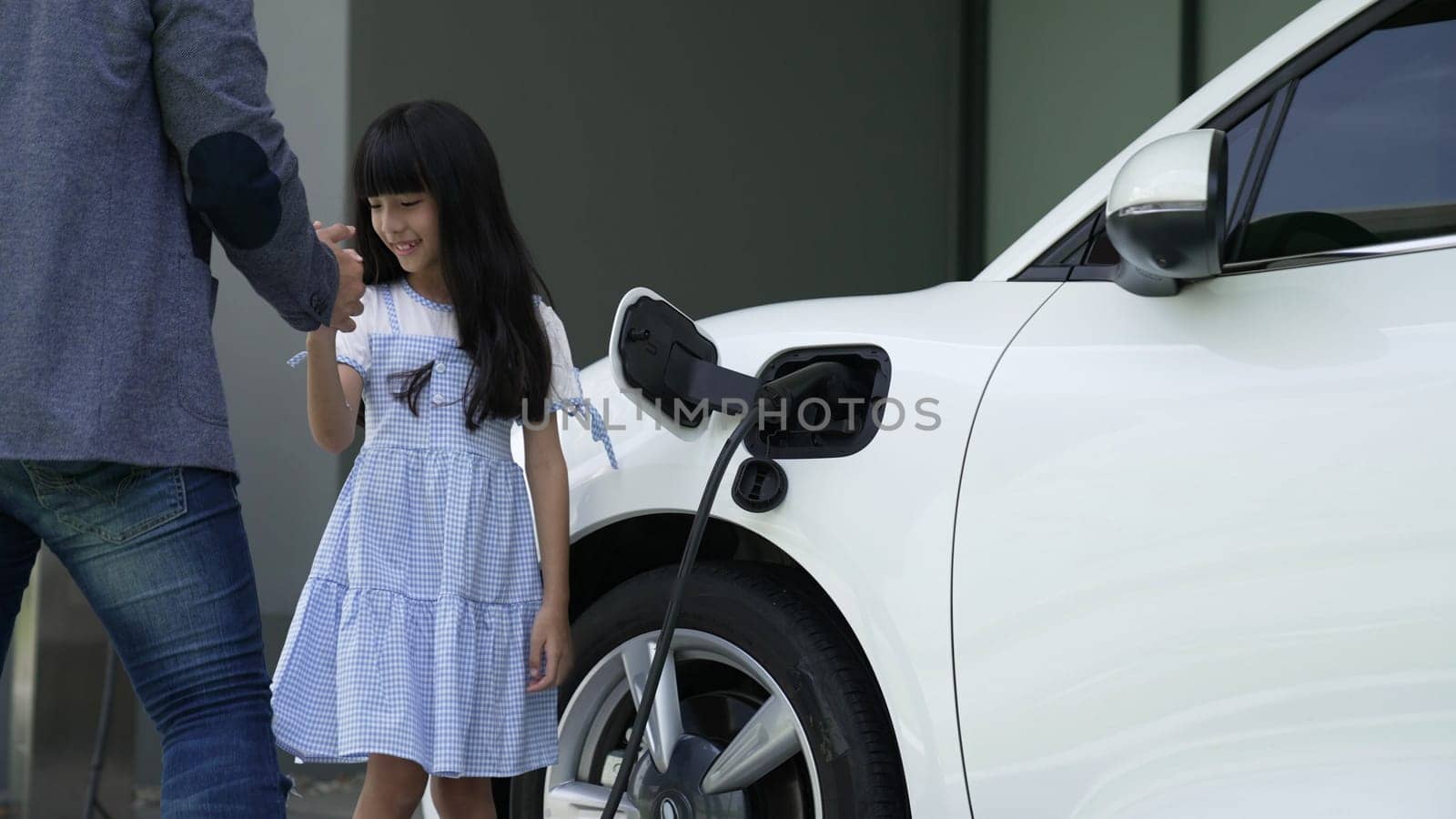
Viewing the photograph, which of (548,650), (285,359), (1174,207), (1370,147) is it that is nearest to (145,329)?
(548,650)

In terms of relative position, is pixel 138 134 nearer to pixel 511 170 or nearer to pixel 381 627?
pixel 381 627

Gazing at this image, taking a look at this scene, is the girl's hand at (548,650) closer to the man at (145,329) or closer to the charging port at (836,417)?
the charging port at (836,417)

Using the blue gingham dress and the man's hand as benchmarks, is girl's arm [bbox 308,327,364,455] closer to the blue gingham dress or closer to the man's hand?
the blue gingham dress

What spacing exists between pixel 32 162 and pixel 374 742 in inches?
39.4

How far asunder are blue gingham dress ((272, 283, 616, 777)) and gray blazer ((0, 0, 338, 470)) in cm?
67

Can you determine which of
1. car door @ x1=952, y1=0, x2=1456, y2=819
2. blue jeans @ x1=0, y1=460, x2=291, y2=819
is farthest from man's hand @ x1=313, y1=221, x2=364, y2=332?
car door @ x1=952, y1=0, x2=1456, y2=819

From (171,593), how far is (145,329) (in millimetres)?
274

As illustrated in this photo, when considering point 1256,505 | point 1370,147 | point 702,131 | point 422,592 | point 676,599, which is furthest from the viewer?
point 702,131

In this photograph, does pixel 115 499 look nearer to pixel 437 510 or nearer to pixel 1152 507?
pixel 437 510

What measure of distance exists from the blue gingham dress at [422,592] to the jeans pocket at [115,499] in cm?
69

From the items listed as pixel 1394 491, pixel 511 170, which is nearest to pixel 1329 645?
pixel 1394 491

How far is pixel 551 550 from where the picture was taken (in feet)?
7.36

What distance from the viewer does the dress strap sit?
2309 mm

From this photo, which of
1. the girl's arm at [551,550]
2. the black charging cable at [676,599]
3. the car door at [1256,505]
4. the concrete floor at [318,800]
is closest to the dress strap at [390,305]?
the girl's arm at [551,550]
